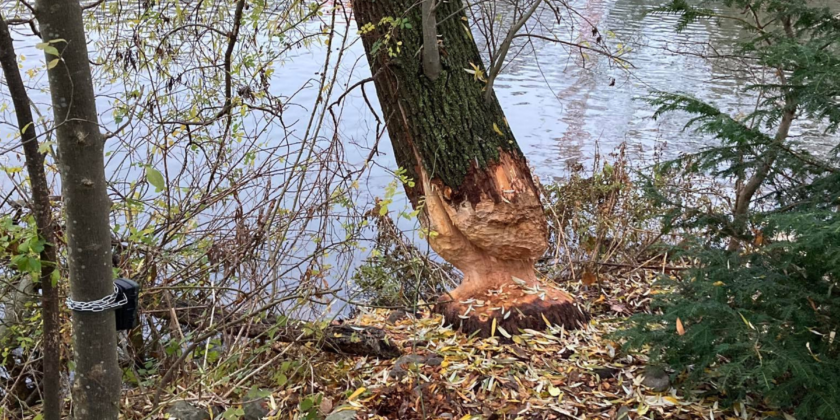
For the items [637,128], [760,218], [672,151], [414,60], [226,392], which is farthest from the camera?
[637,128]

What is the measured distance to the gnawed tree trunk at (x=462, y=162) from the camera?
3.41m

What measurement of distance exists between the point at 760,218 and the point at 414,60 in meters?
1.73

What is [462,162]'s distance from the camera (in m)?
3.48

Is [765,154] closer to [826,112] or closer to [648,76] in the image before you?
[826,112]

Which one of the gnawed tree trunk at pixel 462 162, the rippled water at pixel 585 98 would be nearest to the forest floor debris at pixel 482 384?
the gnawed tree trunk at pixel 462 162

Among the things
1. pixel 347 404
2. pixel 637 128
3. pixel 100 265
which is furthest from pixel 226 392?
pixel 637 128

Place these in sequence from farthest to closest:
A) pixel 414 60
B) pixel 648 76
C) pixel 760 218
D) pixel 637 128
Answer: pixel 648 76
pixel 637 128
pixel 414 60
pixel 760 218

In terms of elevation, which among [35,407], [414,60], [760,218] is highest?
[414,60]

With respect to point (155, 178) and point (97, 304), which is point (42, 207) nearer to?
point (97, 304)

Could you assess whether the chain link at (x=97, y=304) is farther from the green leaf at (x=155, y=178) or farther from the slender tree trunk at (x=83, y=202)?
the green leaf at (x=155, y=178)

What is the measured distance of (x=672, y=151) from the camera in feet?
24.5

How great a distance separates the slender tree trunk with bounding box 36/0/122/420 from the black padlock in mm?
68

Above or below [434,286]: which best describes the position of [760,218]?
above

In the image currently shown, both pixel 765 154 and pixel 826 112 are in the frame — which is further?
pixel 765 154
